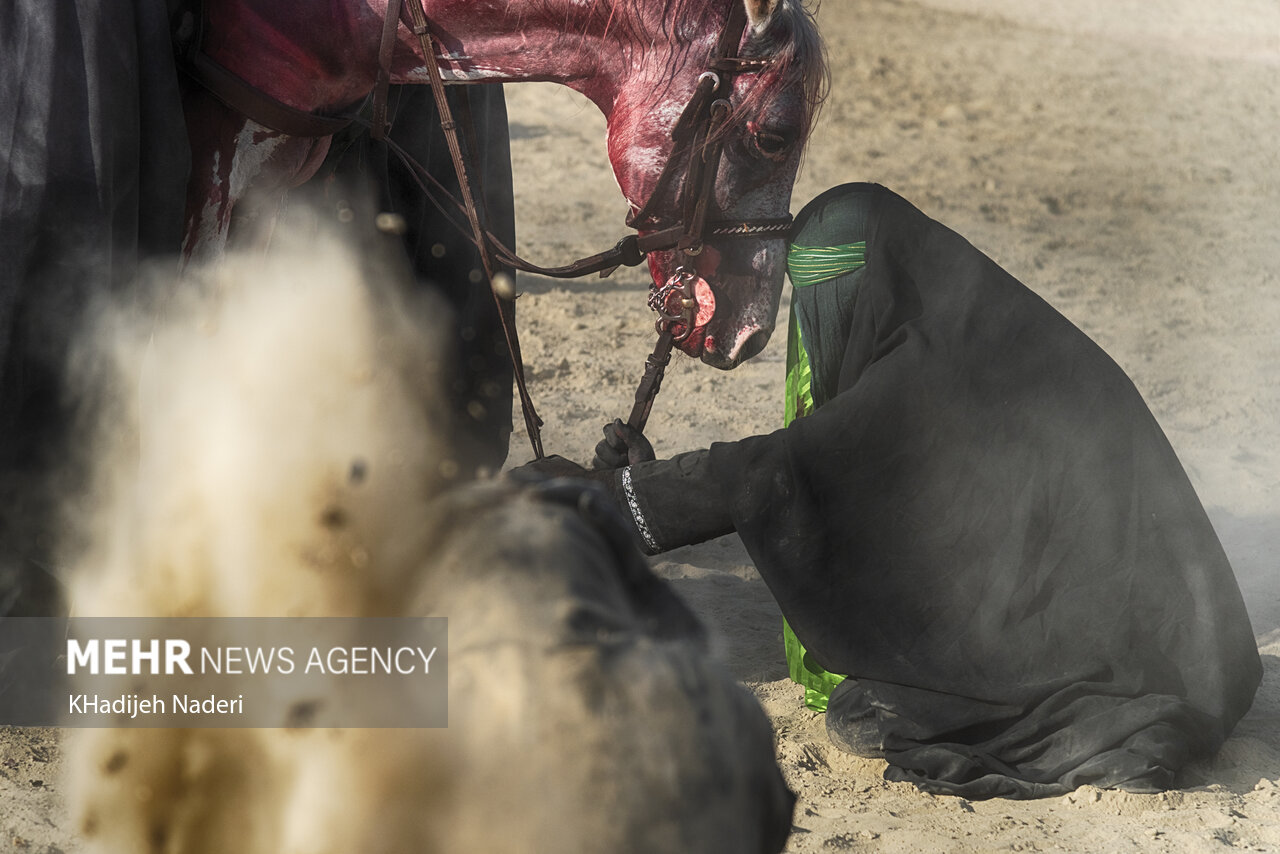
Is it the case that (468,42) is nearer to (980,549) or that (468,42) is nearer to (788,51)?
(788,51)

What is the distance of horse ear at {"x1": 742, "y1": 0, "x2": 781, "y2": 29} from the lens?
93.7 inches

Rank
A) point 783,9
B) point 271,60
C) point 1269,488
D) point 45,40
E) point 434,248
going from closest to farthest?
1. point 45,40
2. point 271,60
3. point 783,9
4. point 434,248
5. point 1269,488

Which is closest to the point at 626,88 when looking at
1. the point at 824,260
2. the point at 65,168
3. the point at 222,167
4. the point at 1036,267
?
the point at 824,260

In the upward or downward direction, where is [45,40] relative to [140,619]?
upward

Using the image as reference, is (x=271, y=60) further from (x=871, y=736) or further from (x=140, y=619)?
(x=871, y=736)

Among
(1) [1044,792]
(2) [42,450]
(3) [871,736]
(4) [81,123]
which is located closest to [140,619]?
(2) [42,450]

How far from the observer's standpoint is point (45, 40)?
6.76 ft

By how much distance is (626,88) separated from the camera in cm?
253

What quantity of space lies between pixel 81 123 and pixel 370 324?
1.07 m

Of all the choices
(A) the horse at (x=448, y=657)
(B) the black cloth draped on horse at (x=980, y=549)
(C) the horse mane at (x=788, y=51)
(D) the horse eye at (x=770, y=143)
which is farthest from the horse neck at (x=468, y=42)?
(B) the black cloth draped on horse at (x=980, y=549)

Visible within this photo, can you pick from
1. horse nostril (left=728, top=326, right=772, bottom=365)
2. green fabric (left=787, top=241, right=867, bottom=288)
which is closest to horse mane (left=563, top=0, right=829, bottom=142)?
green fabric (left=787, top=241, right=867, bottom=288)

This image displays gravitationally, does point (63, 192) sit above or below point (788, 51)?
below

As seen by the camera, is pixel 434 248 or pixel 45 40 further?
pixel 434 248

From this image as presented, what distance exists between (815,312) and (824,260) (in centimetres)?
12
